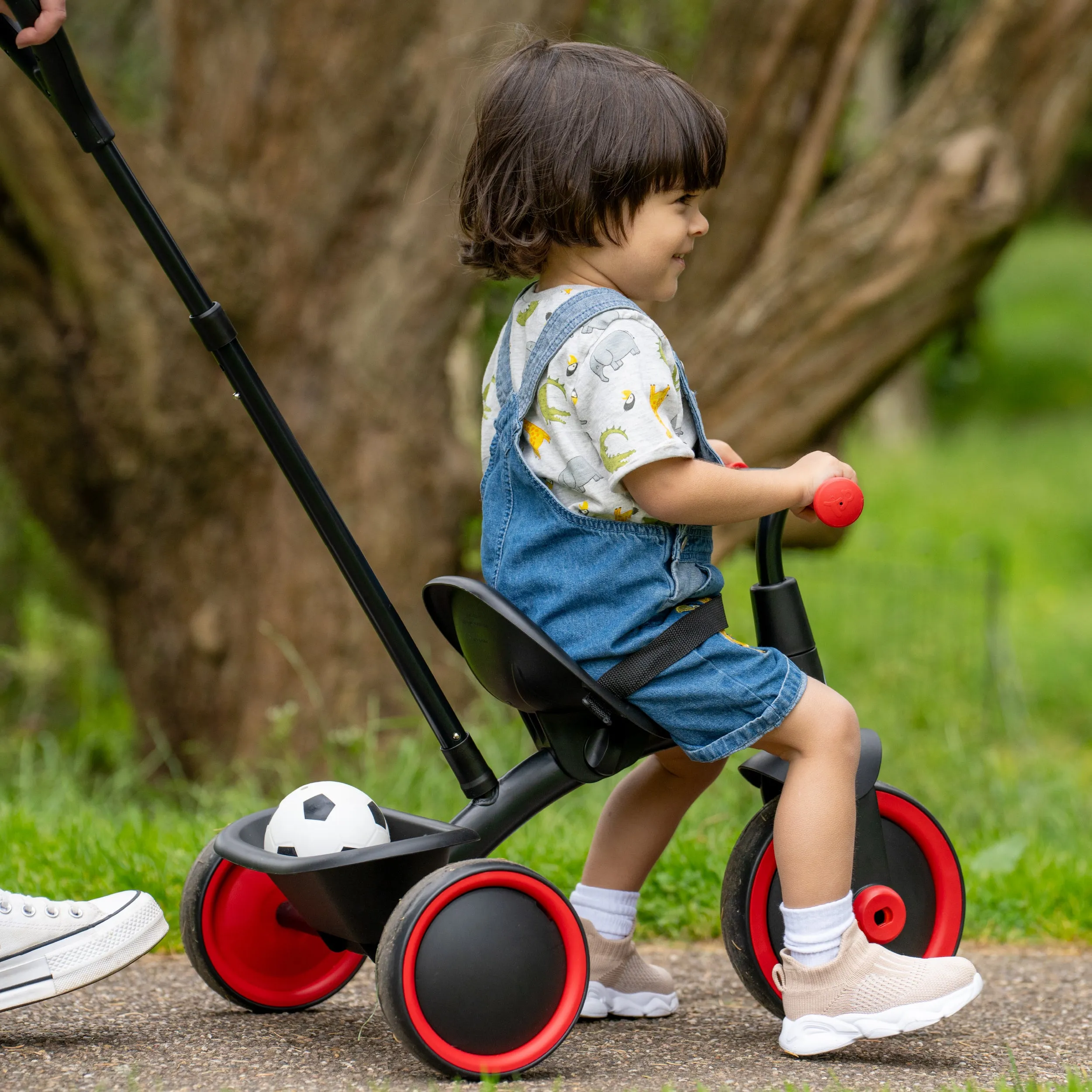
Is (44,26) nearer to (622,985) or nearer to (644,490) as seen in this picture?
(644,490)

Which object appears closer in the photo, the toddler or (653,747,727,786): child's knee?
the toddler

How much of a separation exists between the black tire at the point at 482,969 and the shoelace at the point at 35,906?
557 millimetres

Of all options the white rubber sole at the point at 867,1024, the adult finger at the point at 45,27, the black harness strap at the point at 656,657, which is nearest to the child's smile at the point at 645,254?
the black harness strap at the point at 656,657

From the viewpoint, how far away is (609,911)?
2.41 metres

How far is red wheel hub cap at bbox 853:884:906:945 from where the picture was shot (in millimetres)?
2215

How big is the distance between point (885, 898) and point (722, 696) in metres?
0.47

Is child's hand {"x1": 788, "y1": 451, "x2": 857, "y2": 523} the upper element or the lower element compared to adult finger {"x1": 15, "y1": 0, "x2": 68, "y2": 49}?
lower

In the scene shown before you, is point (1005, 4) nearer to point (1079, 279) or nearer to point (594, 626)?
point (594, 626)

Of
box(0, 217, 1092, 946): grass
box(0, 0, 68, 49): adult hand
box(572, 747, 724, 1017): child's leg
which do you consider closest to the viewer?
box(0, 0, 68, 49): adult hand

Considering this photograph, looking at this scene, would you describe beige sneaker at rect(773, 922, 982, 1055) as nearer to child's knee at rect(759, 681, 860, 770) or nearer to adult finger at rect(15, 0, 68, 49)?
child's knee at rect(759, 681, 860, 770)

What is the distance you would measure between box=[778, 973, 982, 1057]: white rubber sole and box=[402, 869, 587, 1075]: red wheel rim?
0.34 metres

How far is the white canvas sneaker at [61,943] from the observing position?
2.16 m

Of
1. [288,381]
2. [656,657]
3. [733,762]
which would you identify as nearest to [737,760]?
[733,762]

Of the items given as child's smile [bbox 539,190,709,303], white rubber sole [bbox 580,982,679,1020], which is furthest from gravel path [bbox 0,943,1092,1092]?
child's smile [bbox 539,190,709,303]
